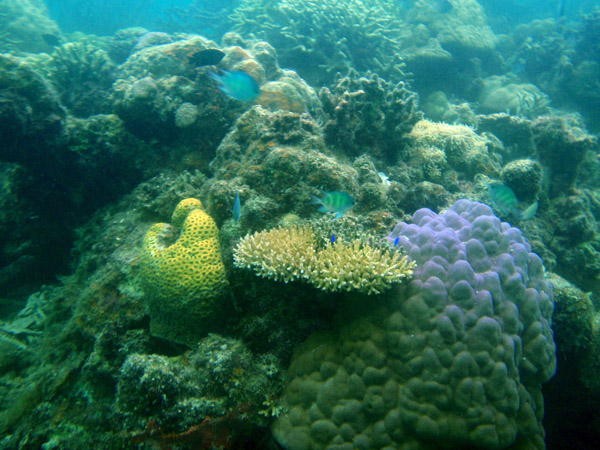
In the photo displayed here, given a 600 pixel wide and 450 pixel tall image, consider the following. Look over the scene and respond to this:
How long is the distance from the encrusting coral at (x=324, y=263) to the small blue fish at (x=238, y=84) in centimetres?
209

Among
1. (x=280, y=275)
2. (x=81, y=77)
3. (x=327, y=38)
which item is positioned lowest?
(x=81, y=77)

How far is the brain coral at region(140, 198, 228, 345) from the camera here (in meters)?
3.12

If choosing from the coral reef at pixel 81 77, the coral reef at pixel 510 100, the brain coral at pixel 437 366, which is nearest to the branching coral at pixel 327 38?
the coral reef at pixel 510 100

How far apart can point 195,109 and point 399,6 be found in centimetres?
1370

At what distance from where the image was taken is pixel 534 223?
6.02 meters

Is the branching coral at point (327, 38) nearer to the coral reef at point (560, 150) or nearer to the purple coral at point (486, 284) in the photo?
the coral reef at point (560, 150)

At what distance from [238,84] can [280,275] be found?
8.67ft

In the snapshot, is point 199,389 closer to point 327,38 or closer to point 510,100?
point 327,38

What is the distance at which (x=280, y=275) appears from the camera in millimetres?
2857

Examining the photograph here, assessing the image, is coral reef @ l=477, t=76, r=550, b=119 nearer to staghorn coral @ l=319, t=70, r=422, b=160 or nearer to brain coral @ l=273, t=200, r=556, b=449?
staghorn coral @ l=319, t=70, r=422, b=160

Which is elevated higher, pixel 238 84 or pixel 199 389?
pixel 238 84

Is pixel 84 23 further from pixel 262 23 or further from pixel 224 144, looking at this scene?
pixel 224 144

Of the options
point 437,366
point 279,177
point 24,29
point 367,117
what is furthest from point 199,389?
point 24,29

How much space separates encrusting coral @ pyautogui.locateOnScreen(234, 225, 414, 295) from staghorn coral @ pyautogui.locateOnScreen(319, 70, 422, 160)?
2.55 m
